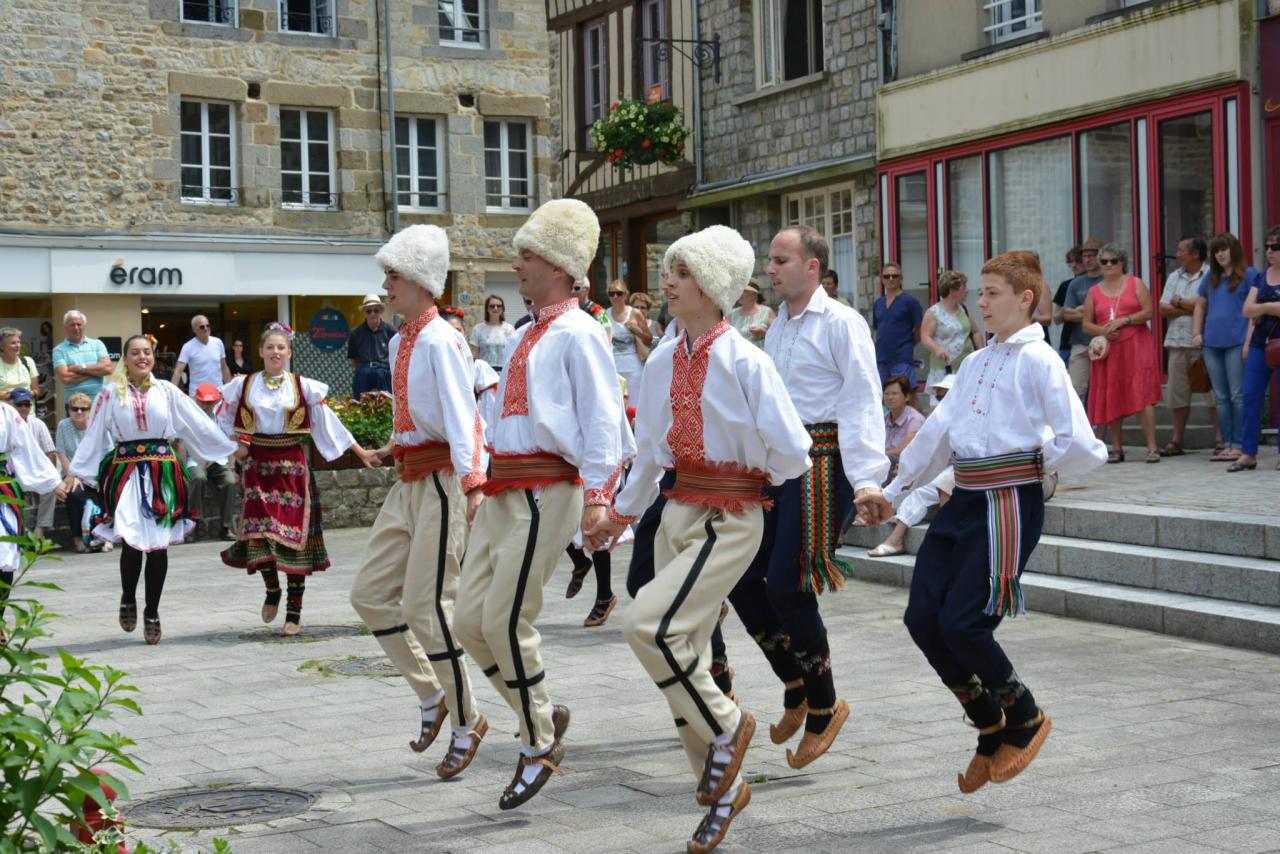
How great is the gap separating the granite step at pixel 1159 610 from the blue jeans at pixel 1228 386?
3015 mm

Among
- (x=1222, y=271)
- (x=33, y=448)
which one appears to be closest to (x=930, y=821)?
(x=33, y=448)

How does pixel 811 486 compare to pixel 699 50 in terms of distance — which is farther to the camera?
pixel 699 50

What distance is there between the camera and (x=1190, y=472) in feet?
42.2

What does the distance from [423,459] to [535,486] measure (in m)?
0.87

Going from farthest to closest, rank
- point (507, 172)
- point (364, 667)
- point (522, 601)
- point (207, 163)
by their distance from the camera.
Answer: point (507, 172), point (207, 163), point (364, 667), point (522, 601)

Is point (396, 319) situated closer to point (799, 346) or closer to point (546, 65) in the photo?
point (546, 65)

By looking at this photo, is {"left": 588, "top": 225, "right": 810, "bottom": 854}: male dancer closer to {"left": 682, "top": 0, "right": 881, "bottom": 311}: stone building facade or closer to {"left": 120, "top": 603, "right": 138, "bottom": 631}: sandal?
{"left": 120, "top": 603, "right": 138, "bottom": 631}: sandal

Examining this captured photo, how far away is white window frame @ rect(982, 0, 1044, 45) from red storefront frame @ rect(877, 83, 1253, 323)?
42.4 inches

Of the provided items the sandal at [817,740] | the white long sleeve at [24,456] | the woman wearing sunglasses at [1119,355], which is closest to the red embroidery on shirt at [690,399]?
the sandal at [817,740]

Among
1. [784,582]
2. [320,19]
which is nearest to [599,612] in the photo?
[784,582]

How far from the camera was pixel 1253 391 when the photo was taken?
41.0 ft

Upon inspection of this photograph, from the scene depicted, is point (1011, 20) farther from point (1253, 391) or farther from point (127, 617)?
point (127, 617)

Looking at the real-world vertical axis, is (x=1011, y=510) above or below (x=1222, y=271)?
below

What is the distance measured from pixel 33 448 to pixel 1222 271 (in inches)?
349
